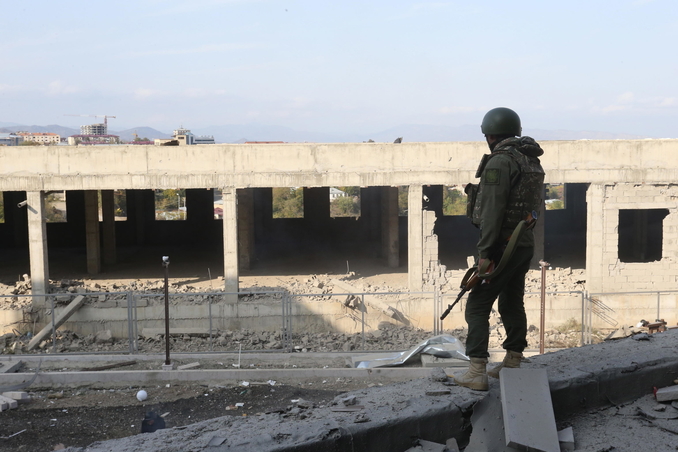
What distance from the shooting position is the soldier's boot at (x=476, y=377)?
3.95 meters

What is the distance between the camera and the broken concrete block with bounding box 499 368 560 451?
3.23 metres

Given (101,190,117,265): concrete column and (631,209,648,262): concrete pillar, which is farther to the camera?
(101,190,117,265): concrete column

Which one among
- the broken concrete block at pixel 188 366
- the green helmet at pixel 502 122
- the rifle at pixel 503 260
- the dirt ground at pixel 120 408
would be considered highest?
the green helmet at pixel 502 122

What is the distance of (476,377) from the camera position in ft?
13.1

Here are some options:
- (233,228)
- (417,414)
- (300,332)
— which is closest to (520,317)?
(417,414)

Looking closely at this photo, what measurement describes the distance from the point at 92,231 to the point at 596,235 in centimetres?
1773

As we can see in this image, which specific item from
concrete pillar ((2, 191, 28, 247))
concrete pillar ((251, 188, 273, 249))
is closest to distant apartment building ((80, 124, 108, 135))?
concrete pillar ((2, 191, 28, 247))

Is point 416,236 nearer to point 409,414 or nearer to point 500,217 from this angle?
point 500,217

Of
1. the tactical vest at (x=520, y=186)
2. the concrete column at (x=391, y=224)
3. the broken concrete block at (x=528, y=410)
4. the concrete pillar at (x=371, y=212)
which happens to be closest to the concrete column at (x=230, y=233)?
the concrete column at (x=391, y=224)

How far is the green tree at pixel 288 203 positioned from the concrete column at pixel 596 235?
33.9m

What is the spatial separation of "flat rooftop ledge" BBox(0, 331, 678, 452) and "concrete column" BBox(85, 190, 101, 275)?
20.7 m

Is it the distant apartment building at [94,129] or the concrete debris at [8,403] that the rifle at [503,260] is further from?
the distant apartment building at [94,129]

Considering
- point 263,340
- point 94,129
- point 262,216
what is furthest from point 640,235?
point 94,129

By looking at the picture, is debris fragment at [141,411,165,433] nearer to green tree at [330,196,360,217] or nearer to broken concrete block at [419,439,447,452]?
broken concrete block at [419,439,447,452]
